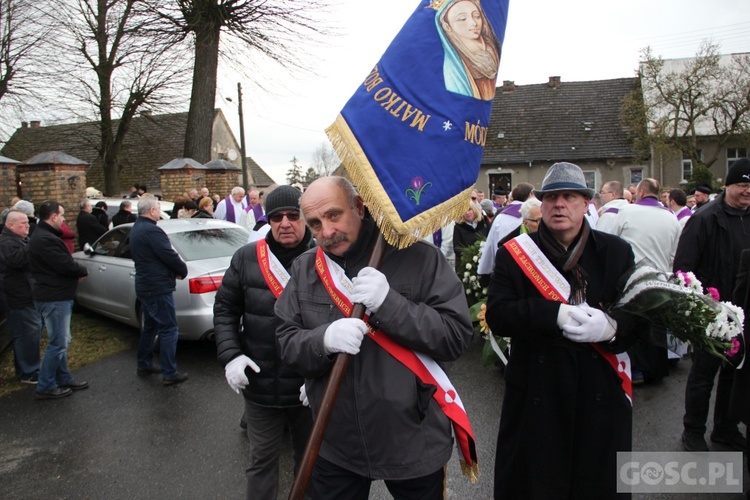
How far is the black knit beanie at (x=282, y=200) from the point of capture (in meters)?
3.15

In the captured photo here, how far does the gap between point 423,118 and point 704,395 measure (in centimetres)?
339

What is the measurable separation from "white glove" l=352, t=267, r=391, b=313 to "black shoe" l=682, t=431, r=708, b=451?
338cm

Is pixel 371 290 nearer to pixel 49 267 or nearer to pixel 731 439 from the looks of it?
pixel 731 439

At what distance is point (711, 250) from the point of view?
439 cm

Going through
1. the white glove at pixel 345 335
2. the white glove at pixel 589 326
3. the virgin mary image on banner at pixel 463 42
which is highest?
the virgin mary image on banner at pixel 463 42

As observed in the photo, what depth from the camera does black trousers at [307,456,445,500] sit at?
2182 millimetres

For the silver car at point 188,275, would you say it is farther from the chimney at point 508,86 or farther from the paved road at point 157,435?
the chimney at point 508,86

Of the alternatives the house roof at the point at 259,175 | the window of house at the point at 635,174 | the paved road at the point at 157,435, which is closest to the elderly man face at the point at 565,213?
the paved road at the point at 157,435

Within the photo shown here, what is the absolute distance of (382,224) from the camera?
221 cm

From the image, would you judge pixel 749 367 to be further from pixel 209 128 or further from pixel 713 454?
pixel 209 128

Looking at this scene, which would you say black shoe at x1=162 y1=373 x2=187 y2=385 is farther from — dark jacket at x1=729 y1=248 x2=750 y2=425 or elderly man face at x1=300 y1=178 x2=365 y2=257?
dark jacket at x1=729 y1=248 x2=750 y2=425

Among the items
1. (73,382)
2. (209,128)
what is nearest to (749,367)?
(73,382)

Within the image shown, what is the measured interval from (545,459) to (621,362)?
62 centimetres

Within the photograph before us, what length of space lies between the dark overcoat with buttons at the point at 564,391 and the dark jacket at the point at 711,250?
6.56ft
